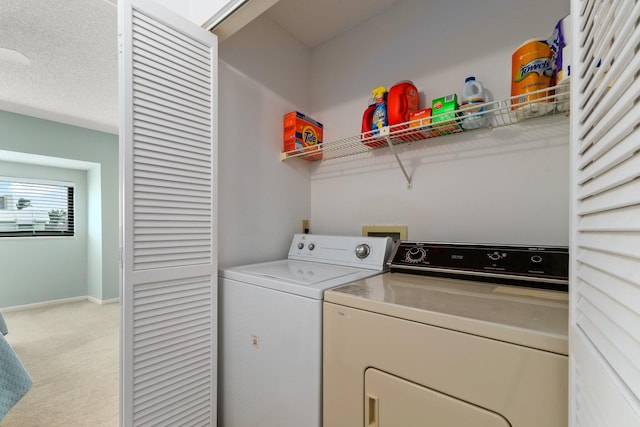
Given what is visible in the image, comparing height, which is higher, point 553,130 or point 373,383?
point 553,130

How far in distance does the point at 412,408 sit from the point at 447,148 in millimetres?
1277

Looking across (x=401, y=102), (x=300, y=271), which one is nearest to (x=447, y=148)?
(x=401, y=102)

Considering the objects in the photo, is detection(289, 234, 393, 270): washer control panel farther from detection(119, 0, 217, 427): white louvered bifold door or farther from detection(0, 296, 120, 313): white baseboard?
detection(0, 296, 120, 313): white baseboard

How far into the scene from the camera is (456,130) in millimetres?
1521

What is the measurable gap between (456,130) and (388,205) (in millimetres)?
569

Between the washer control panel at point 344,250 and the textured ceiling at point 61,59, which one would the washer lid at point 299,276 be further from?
the textured ceiling at point 61,59

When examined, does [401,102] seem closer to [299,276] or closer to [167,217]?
[299,276]

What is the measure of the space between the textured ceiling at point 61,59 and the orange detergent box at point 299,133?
3.86ft

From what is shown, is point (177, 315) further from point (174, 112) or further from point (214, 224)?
point (174, 112)

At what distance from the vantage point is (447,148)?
1.59 metres

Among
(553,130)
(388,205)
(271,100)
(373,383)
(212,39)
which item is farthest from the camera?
(271,100)

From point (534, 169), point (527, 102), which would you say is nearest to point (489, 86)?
point (527, 102)

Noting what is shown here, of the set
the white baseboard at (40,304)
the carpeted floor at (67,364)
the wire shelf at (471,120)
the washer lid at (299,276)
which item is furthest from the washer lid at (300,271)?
the white baseboard at (40,304)

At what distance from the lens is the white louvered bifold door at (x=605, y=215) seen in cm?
37
